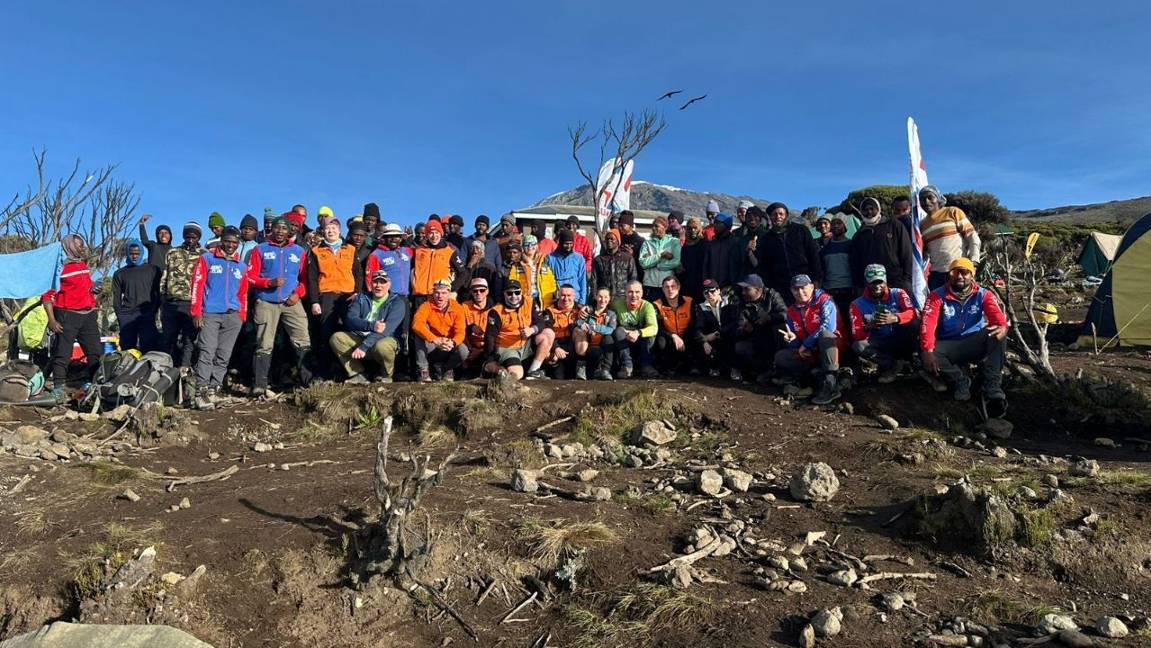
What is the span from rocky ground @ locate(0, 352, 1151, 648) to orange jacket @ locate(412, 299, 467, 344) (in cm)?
200

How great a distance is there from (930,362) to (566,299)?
13.3 ft

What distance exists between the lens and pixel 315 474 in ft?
20.0

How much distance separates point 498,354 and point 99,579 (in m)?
4.82

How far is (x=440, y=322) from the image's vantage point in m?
8.56

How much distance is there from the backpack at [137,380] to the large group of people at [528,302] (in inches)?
12.2

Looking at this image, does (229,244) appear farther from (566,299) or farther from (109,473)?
(566,299)

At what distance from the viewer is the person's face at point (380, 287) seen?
8.66m

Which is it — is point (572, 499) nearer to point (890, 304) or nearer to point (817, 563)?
point (817, 563)

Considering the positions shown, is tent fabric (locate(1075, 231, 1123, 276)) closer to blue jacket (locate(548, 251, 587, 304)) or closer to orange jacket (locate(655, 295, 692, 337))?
orange jacket (locate(655, 295, 692, 337))

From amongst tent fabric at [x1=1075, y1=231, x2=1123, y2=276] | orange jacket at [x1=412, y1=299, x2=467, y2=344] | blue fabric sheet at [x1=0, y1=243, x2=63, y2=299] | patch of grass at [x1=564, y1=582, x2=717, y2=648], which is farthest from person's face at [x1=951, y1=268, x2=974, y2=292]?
tent fabric at [x1=1075, y1=231, x2=1123, y2=276]

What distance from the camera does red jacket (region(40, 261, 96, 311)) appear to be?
8.80 m

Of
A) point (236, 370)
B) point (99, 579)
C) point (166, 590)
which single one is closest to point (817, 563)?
point (166, 590)

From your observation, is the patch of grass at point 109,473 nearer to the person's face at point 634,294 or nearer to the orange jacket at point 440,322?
the orange jacket at point 440,322

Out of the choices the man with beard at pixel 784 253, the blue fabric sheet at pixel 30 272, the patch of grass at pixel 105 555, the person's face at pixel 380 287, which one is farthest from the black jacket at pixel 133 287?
the man with beard at pixel 784 253
